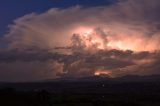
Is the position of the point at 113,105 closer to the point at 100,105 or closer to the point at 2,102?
the point at 100,105

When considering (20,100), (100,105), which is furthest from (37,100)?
(100,105)

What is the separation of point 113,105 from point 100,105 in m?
6.85

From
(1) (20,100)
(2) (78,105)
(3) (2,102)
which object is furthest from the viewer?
(2) (78,105)

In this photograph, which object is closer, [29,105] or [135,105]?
[29,105]

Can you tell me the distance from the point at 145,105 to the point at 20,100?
201 feet

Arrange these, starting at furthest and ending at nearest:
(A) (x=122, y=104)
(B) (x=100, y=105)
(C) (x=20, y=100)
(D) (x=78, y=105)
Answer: (A) (x=122, y=104), (B) (x=100, y=105), (D) (x=78, y=105), (C) (x=20, y=100)

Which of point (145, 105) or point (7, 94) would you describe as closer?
point (7, 94)

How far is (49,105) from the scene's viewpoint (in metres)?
111

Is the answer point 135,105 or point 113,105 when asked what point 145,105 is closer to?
point 135,105

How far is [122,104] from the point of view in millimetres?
146375

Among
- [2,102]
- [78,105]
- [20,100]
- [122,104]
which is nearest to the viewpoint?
[2,102]

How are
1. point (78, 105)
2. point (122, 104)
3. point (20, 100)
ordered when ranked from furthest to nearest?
point (122, 104)
point (78, 105)
point (20, 100)

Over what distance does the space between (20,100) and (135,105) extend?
55.8 m

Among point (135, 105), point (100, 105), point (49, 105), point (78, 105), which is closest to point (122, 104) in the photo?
point (135, 105)
